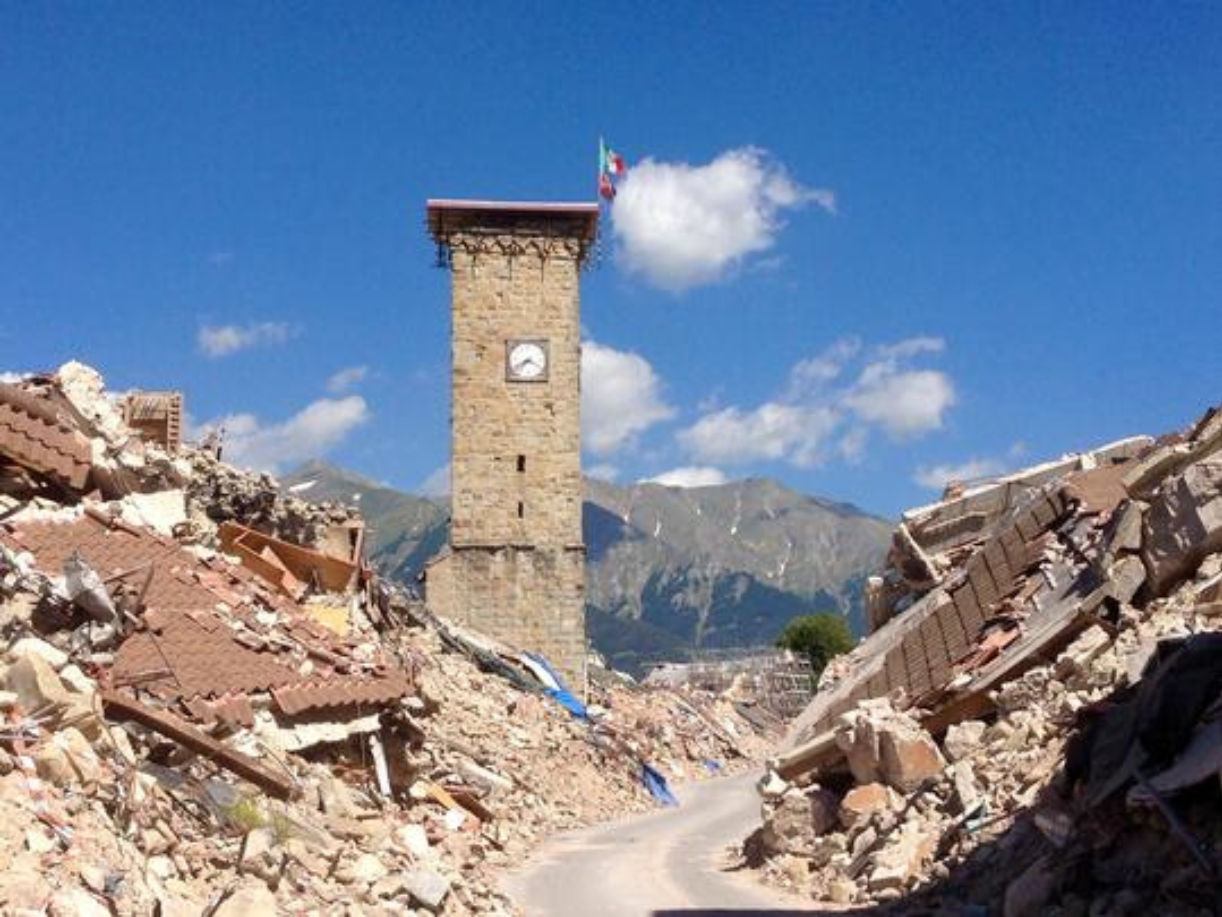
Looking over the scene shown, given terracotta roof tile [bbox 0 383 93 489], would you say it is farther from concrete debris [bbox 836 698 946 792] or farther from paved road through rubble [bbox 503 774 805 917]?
concrete debris [bbox 836 698 946 792]

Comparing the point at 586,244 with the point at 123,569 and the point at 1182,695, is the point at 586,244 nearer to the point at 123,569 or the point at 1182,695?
the point at 123,569

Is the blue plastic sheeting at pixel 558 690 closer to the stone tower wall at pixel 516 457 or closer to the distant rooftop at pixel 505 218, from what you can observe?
the stone tower wall at pixel 516 457

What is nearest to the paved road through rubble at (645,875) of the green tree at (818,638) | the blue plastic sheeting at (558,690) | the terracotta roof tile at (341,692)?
the terracotta roof tile at (341,692)

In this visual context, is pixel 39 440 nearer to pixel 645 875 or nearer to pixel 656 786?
pixel 645 875

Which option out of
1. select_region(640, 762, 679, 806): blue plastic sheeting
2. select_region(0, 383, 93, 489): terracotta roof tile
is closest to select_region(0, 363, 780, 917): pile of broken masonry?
select_region(0, 383, 93, 489): terracotta roof tile

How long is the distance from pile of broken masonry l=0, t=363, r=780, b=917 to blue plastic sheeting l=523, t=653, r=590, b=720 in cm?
715

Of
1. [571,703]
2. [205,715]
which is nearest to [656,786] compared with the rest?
[571,703]

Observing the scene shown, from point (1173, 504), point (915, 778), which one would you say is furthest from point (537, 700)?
point (1173, 504)

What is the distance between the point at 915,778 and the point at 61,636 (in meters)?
8.38

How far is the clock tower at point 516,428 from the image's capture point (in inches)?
1417

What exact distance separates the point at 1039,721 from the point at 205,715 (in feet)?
24.6

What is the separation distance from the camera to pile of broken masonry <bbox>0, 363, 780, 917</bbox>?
9.06m

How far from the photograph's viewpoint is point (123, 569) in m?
14.2

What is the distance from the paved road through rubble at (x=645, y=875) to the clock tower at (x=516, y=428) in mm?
11242
